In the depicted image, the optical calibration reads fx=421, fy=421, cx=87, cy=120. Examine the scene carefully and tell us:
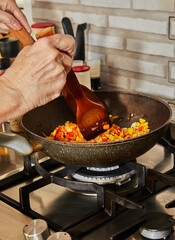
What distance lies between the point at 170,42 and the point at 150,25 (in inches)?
3.9

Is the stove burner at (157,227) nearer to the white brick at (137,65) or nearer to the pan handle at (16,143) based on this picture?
the pan handle at (16,143)

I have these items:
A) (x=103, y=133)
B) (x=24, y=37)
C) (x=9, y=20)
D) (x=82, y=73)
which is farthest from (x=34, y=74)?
(x=82, y=73)

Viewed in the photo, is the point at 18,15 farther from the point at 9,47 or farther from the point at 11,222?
the point at 9,47

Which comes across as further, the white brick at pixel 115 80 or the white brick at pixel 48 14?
the white brick at pixel 48 14

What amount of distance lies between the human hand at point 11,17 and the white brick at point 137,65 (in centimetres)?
53

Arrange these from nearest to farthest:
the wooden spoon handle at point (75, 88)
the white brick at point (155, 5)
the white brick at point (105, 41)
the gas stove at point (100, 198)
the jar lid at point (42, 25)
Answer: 1. the gas stove at point (100, 198)
2. the wooden spoon handle at point (75, 88)
3. the white brick at point (155, 5)
4. the white brick at point (105, 41)
5. the jar lid at point (42, 25)

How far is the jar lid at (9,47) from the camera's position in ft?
6.01

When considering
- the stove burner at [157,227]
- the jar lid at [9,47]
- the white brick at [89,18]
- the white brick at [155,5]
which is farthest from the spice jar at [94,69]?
the stove burner at [157,227]

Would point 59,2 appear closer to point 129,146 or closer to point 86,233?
point 129,146

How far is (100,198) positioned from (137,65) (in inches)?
27.9

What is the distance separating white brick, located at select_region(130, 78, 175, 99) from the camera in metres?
1.47

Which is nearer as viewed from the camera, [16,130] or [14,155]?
[14,155]

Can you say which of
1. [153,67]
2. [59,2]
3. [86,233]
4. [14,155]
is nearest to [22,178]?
[14,155]

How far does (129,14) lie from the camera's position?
Result: 4.96 ft
